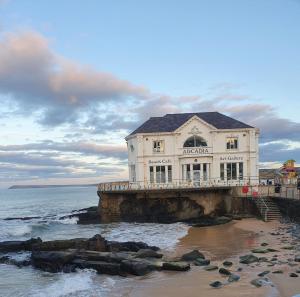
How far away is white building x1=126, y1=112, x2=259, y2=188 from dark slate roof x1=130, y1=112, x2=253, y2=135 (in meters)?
0.41

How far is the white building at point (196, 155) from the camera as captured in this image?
131 ft

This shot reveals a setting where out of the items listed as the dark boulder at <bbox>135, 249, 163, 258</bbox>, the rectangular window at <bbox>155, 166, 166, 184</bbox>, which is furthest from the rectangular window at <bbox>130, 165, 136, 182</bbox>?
the dark boulder at <bbox>135, 249, 163, 258</bbox>

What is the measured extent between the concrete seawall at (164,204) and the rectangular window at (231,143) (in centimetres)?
539

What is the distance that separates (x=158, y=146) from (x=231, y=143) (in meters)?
6.93

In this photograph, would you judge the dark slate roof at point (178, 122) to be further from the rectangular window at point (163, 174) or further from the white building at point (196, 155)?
the rectangular window at point (163, 174)

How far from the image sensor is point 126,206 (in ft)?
123

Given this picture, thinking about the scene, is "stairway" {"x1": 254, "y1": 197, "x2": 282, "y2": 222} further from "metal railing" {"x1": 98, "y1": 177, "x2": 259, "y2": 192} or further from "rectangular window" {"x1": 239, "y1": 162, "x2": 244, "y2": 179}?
"rectangular window" {"x1": 239, "y1": 162, "x2": 244, "y2": 179}

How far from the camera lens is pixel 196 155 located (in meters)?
40.1

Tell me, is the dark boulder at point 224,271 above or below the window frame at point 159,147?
below

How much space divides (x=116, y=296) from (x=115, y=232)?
16569 mm

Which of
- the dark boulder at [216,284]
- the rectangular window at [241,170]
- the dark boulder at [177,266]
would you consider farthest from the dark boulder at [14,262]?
the rectangular window at [241,170]

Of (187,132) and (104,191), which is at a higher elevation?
(187,132)

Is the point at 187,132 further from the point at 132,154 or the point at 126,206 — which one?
the point at 126,206

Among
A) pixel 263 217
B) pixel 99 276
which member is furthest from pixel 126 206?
pixel 99 276
